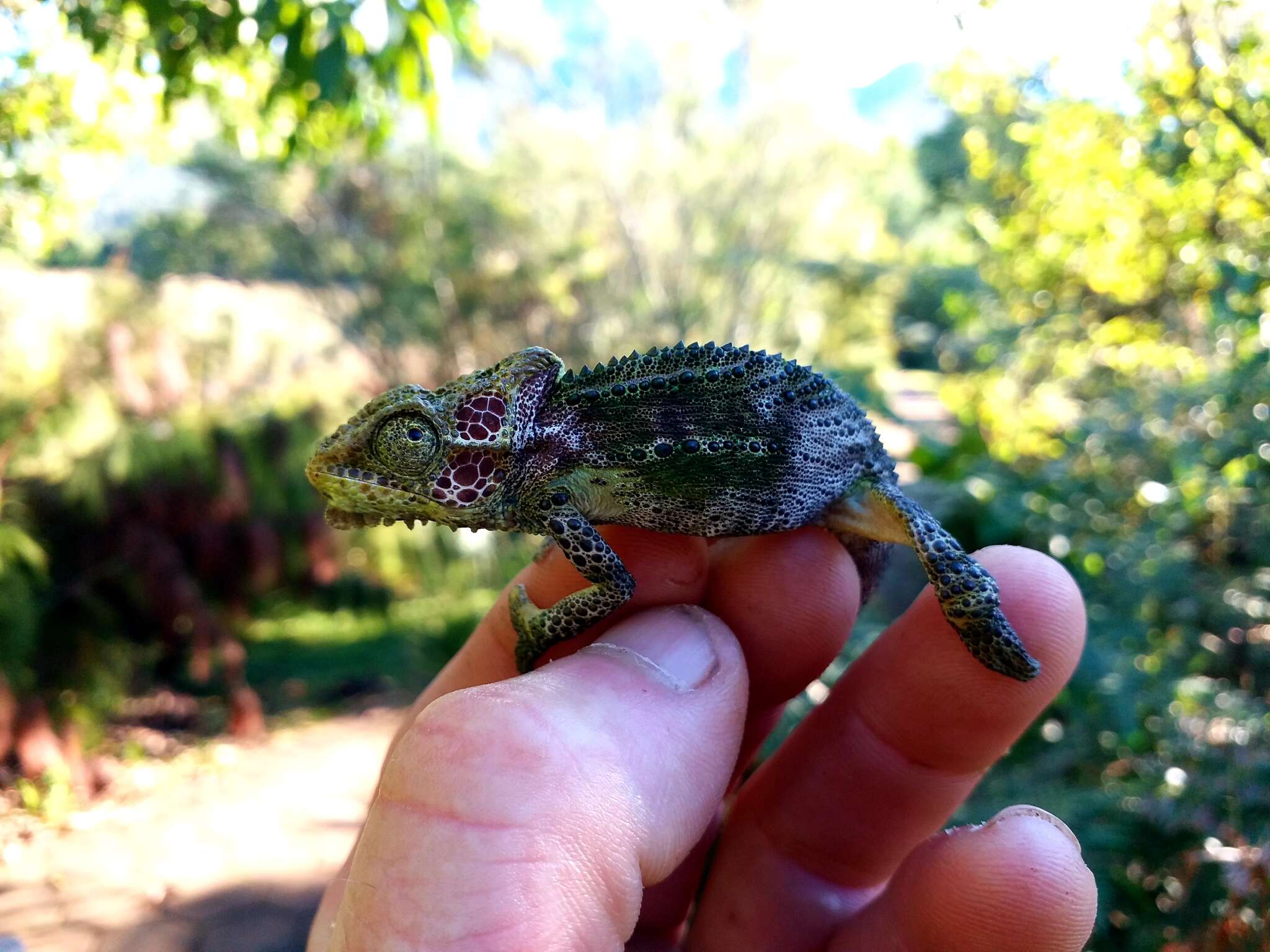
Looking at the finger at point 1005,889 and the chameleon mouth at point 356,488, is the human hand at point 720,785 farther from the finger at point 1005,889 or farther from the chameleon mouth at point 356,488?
the chameleon mouth at point 356,488

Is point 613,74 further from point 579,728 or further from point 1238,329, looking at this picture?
point 579,728

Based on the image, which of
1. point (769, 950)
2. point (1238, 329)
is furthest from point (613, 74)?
point (769, 950)

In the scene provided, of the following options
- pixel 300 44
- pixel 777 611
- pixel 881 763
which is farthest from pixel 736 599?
pixel 300 44

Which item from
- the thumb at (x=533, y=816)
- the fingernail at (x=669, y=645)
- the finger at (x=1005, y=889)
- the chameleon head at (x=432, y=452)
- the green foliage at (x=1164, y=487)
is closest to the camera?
the thumb at (x=533, y=816)

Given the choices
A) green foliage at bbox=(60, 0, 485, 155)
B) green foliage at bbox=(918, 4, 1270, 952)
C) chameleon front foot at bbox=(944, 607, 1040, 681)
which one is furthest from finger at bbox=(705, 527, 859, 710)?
green foliage at bbox=(60, 0, 485, 155)

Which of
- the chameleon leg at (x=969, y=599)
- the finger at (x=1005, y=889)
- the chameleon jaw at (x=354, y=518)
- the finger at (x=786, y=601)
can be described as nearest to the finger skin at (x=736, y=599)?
the finger at (x=786, y=601)
